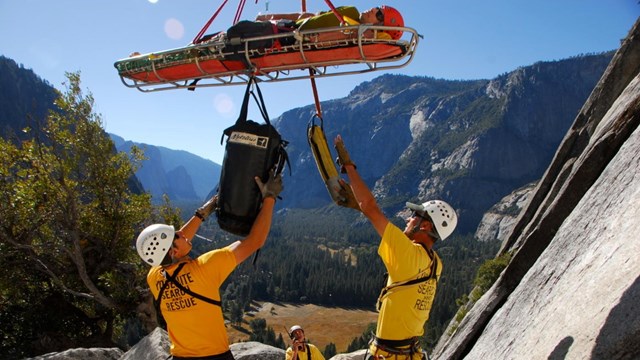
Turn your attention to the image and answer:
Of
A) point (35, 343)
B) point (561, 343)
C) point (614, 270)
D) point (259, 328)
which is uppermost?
point (614, 270)

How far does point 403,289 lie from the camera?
5.41 meters

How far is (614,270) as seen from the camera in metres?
4.91

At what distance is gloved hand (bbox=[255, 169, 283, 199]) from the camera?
608 cm

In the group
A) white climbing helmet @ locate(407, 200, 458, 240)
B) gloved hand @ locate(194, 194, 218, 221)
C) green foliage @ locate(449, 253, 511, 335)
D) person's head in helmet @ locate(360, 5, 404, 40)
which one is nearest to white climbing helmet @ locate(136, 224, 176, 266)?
gloved hand @ locate(194, 194, 218, 221)

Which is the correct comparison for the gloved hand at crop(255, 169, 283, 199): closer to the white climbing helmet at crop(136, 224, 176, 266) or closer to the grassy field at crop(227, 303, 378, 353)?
the white climbing helmet at crop(136, 224, 176, 266)

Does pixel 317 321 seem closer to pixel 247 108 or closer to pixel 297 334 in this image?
pixel 297 334

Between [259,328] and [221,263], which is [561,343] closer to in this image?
[221,263]

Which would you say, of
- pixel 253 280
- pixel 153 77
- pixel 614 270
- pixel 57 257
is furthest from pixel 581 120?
pixel 253 280

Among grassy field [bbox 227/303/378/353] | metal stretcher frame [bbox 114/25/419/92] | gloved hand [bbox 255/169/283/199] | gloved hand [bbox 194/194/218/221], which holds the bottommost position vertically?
grassy field [bbox 227/303/378/353]

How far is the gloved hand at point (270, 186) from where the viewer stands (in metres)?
6.08

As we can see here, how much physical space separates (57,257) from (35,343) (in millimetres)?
3704

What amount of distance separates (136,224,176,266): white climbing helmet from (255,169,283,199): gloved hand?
4.50 feet

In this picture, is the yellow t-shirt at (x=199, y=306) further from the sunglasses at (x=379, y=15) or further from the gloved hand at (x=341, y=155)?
the sunglasses at (x=379, y=15)

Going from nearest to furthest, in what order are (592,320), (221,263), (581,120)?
(592,320) → (221,263) → (581,120)
